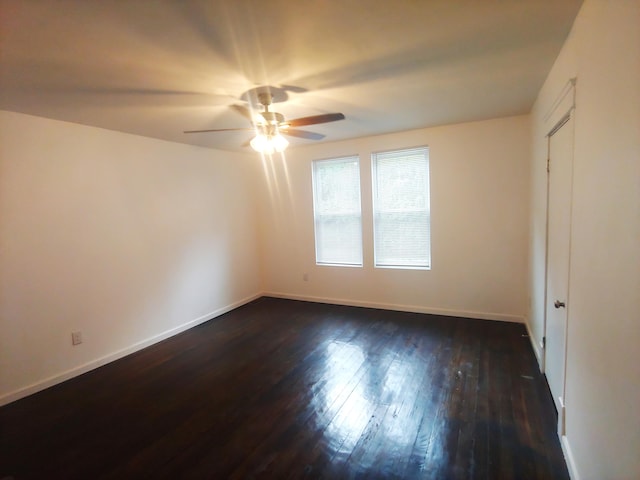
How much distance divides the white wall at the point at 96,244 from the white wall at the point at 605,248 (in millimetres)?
3905

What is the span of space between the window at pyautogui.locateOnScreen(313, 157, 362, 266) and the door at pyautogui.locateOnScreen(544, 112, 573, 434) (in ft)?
8.25

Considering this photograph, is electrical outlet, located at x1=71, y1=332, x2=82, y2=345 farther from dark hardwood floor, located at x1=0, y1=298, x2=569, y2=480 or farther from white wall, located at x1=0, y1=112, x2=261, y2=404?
dark hardwood floor, located at x1=0, y1=298, x2=569, y2=480

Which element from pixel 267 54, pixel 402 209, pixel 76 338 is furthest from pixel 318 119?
pixel 76 338

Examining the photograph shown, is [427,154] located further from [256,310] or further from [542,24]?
[256,310]

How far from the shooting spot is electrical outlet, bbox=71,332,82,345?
3.06 metres

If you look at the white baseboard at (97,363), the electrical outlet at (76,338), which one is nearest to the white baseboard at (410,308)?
the white baseboard at (97,363)

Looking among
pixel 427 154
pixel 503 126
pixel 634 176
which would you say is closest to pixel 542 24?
pixel 634 176

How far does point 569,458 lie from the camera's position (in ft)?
5.80

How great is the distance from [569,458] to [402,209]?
306 centimetres

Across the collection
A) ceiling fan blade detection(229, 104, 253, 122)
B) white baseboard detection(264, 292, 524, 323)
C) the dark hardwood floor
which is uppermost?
ceiling fan blade detection(229, 104, 253, 122)

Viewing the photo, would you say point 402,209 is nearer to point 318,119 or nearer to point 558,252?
point 318,119

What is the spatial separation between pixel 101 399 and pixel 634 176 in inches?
142

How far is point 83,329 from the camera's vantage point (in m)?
3.14

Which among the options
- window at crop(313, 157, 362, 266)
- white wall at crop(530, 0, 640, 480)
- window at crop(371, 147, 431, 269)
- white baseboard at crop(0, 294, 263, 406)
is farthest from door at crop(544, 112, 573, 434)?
white baseboard at crop(0, 294, 263, 406)
